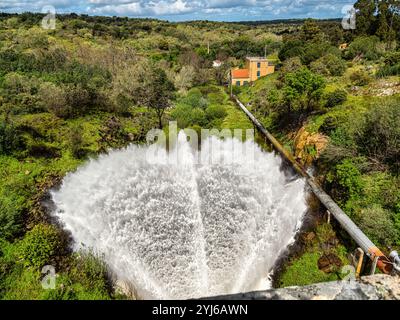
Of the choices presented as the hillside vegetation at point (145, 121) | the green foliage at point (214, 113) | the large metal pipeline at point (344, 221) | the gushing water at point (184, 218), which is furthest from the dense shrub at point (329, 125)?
the green foliage at point (214, 113)

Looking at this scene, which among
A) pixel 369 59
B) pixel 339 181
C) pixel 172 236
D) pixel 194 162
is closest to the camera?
pixel 172 236

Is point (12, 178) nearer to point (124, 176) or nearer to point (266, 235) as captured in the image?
point (124, 176)

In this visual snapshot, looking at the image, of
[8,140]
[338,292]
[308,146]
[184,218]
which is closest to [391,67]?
[308,146]

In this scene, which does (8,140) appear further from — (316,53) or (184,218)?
(316,53)

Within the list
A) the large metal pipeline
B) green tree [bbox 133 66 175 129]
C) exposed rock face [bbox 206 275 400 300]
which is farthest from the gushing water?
green tree [bbox 133 66 175 129]
